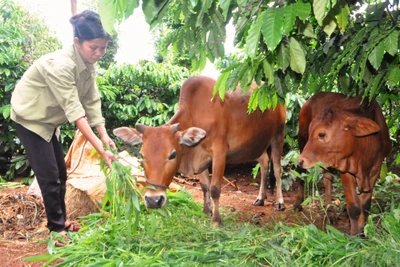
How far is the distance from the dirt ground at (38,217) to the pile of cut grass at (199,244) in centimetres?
41

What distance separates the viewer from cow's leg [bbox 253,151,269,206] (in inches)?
230

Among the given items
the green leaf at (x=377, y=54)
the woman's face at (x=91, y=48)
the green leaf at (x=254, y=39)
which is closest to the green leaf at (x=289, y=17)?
the green leaf at (x=254, y=39)

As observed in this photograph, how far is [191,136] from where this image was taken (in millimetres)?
4141

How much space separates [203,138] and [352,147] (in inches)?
52.0

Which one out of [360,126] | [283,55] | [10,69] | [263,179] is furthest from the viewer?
[10,69]

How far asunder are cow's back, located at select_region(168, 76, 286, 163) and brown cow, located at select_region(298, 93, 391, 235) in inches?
45.0

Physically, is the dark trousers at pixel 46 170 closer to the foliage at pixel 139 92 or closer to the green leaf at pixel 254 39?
the green leaf at pixel 254 39

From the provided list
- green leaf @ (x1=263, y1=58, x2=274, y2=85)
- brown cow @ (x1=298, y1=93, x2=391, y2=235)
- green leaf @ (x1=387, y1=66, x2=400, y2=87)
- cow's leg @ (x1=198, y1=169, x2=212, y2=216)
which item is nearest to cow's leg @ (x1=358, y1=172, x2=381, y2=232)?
brown cow @ (x1=298, y1=93, x2=391, y2=235)

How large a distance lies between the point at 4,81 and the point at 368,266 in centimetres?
599

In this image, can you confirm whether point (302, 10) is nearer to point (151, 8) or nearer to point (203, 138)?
point (151, 8)

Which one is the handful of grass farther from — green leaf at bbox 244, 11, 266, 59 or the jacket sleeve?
green leaf at bbox 244, 11, 266, 59

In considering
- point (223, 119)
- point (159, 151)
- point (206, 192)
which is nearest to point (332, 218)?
point (206, 192)

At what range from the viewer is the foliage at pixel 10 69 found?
668 centimetres

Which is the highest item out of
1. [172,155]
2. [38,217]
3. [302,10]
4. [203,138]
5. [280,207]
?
[302,10]
